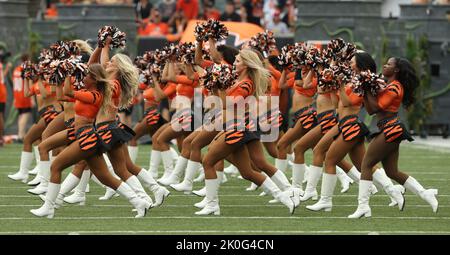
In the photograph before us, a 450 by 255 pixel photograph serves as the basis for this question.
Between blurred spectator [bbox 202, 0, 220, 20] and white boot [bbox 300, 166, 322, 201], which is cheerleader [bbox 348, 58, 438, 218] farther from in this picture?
blurred spectator [bbox 202, 0, 220, 20]

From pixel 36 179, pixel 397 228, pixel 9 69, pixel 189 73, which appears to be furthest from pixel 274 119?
pixel 9 69

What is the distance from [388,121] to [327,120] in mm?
1806

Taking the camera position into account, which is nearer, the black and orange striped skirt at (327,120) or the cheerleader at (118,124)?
the cheerleader at (118,124)

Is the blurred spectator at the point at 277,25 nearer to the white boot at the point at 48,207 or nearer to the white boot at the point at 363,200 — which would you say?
the white boot at the point at 363,200

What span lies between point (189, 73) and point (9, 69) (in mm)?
9309

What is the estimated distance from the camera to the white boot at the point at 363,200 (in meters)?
12.2

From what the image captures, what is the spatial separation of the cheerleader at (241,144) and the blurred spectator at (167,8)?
13193mm

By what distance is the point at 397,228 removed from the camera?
11477 mm

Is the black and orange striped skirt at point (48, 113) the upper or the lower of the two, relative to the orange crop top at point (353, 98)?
lower

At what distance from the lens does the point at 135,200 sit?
39.7ft

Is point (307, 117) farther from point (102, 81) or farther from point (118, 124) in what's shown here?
point (102, 81)

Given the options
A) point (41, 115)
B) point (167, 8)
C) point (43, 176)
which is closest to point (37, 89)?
point (41, 115)

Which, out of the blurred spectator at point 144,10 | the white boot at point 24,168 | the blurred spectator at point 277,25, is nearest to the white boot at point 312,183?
the white boot at point 24,168

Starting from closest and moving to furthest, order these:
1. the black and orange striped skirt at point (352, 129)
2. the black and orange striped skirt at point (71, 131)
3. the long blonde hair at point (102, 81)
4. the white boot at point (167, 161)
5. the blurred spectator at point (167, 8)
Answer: the long blonde hair at point (102, 81)
the black and orange striped skirt at point (352, 129)
the black and orange striped skirt at point (71, 131)
the white boot at point (167, 161)
the blurred spectator at point (167, 8)
